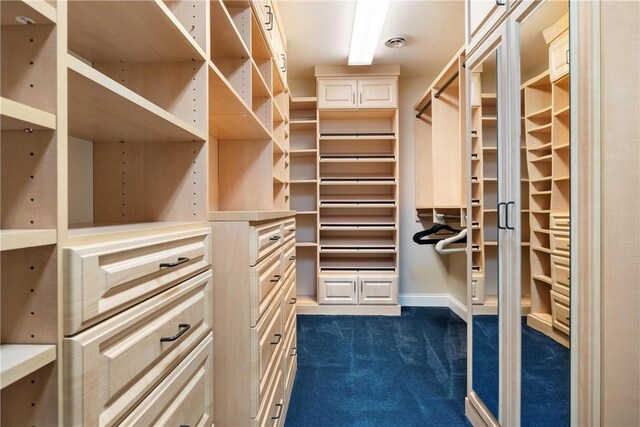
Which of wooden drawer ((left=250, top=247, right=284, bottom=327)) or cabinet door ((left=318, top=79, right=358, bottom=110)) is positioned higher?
cabinet door ((left=318, top=79, right=358, bottom=110))

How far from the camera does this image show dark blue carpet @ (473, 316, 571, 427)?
1126 millimetres

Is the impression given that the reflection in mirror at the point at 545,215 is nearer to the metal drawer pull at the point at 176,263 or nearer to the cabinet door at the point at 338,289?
the metal drawer pull at the point at 176,263

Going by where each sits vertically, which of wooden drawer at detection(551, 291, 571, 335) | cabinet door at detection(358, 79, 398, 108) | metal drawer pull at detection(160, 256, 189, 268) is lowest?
wooden drawer at detection(551, 291, 571, 335)

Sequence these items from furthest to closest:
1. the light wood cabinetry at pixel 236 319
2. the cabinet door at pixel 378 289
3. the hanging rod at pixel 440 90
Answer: the cabinet door at pixel 378 289, the hanging rod at pixel 440 90, the light wood cabinetry at pixel 236 319

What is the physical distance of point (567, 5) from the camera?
108 centimetres

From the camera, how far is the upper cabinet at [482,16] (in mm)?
1443

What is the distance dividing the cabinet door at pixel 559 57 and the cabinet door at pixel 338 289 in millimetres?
2810

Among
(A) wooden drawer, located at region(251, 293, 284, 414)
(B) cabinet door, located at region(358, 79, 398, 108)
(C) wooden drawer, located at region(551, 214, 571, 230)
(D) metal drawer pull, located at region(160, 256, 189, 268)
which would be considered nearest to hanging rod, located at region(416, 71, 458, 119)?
(B) cabinet door, located at region(358, 79, 398, 108)

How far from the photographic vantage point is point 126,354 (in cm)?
66

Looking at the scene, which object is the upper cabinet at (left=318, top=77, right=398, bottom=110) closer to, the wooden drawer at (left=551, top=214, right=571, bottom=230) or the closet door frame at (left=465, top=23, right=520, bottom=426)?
the closet door frame at (left=465, top=23, right=520, bottom=426)

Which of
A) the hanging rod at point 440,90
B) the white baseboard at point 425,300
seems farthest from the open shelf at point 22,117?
the white baseboard at point 425,300

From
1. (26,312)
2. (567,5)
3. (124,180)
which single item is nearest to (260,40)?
(124,180)

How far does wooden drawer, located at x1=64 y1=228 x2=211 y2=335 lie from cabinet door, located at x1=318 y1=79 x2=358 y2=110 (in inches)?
122

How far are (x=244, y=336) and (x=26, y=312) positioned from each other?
2.56ft
